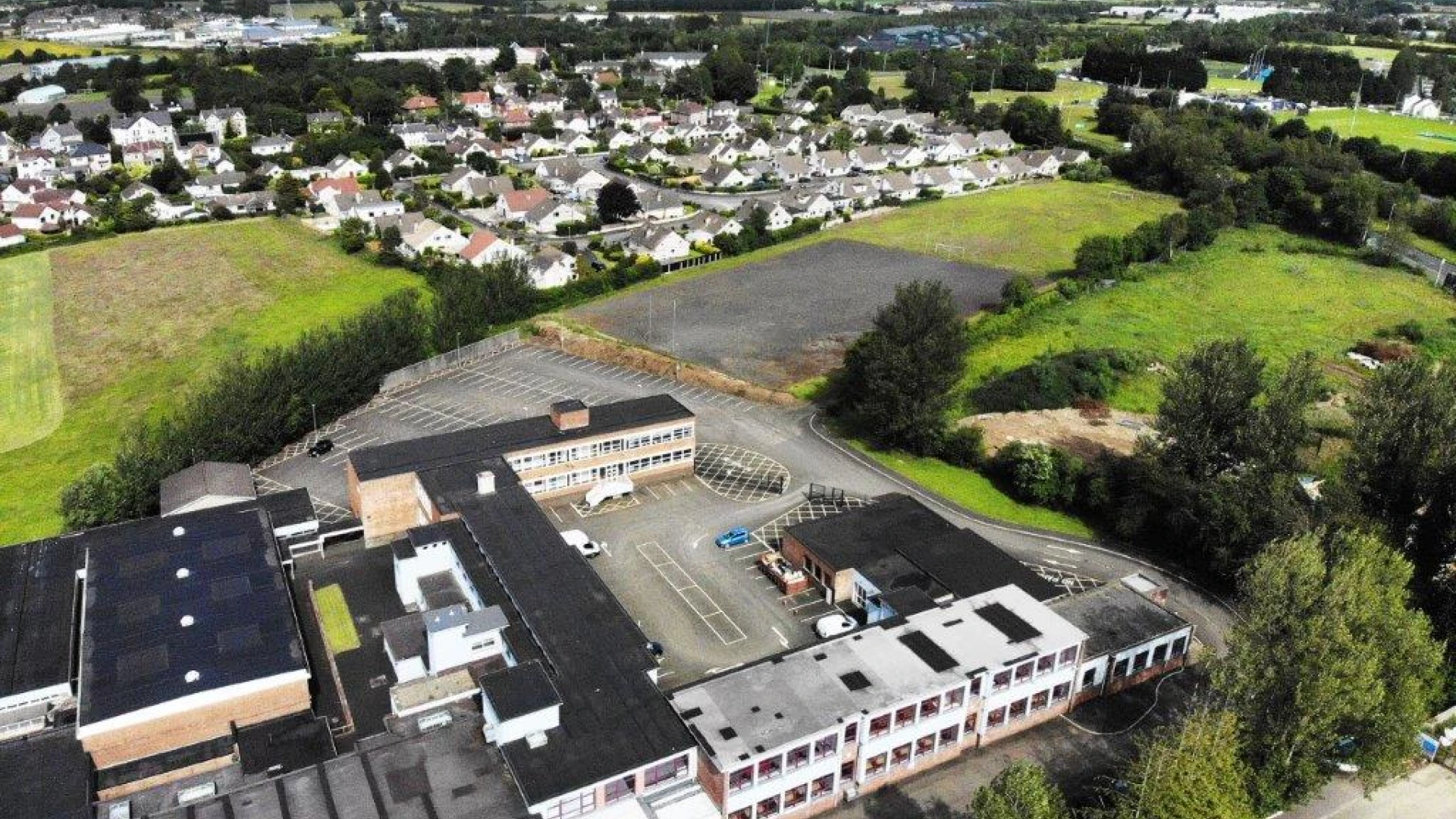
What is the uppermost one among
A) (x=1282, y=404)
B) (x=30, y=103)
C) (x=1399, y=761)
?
(x=30, y=103)

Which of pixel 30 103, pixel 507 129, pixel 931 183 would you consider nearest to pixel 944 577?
pixel 931 183

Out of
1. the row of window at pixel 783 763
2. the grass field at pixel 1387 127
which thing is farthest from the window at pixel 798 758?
the grass field at pixel 1387 127

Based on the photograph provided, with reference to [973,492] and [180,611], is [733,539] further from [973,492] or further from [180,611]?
[180,611]

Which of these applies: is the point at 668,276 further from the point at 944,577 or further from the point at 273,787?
the point at 273,787

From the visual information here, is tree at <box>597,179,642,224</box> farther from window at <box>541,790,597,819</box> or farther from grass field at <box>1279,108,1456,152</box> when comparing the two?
grass field at <box>1279,108,1456,152</box>

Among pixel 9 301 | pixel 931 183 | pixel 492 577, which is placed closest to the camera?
pixel 492 577

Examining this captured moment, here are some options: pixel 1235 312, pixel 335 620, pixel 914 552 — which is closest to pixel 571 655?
pixel 335 620
